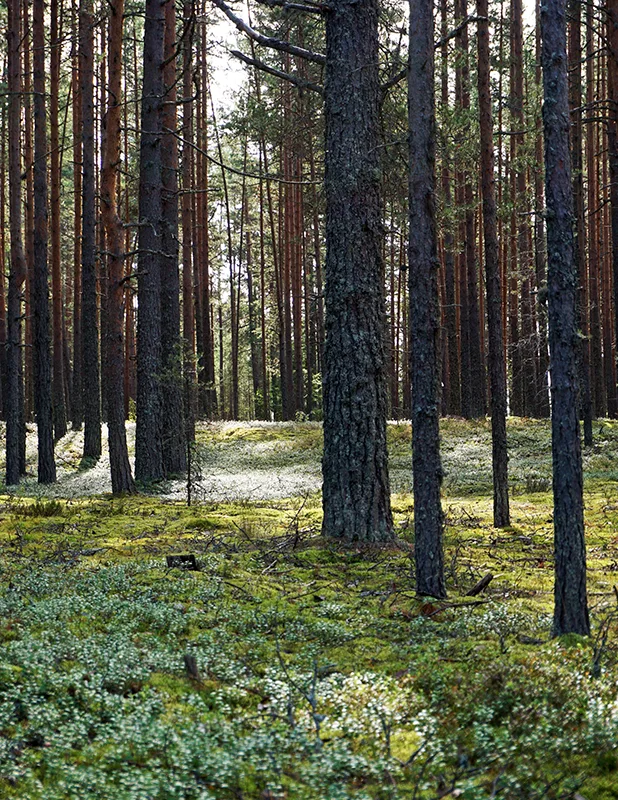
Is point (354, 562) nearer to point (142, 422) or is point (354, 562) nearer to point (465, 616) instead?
point (465, 616)

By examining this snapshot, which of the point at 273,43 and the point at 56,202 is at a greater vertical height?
the point at 56,202

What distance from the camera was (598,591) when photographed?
668 centimetres

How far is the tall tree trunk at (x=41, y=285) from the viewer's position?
17.7 m

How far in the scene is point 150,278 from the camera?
16.2m

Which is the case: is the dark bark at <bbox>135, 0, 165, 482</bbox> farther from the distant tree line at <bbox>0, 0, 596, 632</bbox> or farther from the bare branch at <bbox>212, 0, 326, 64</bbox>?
the bare branch at <bbox>212, 0, 326, 64</bbox>

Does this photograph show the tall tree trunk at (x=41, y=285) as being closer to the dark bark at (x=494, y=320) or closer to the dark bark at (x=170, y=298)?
the dark bark at (x=170, y=298)

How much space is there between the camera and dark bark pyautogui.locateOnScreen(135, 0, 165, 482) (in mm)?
15680

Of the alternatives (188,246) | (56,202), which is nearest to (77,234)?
(188,246)

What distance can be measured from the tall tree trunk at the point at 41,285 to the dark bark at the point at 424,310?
1346 cm

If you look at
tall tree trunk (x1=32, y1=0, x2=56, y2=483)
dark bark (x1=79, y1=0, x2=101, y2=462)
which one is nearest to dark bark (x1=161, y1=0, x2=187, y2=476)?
tall tree trunk (x1=32, y1=0, x2=56, y2=483)

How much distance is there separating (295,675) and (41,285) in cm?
1556

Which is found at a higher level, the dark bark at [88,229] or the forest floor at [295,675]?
the dark bark at [88,229]

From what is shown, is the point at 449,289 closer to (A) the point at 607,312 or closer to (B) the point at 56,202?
(A) the point at 607,312

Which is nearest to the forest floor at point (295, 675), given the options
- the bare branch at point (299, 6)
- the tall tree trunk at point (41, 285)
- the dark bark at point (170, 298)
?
the bare branch at point (299, 6)
